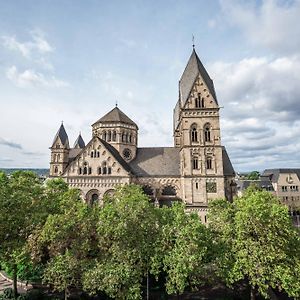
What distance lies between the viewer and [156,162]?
56.9m

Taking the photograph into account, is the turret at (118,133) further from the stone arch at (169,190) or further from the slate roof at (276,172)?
the slate roof at (276,172)

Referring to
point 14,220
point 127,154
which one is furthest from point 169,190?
point 14,220

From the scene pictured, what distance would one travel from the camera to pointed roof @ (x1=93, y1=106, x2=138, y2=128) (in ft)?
200

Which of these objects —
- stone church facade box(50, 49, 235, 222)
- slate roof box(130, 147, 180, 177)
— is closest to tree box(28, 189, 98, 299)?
stone church facade box(50, 49, 235, 222)

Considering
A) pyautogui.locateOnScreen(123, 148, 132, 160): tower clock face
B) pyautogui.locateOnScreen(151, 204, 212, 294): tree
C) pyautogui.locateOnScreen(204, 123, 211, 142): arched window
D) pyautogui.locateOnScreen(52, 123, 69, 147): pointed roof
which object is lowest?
pyautogui.locateOnScreen(151, 204, 212, 294): tree

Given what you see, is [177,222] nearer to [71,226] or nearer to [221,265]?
[221,265]

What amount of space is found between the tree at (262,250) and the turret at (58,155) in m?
53.2

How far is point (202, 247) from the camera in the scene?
20.6 meters

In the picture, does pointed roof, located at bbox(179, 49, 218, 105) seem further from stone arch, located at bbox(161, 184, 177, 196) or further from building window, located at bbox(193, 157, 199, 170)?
stone arch, located at bbox(161, 184, 177, 196)

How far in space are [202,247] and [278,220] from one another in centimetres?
627

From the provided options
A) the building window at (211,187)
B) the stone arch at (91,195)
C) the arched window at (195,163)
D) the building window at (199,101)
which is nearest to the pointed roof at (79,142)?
the stone arch at (91,195)

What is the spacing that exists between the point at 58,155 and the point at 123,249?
169ft

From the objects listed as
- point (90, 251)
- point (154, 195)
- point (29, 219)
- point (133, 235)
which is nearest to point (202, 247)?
point (133, 235)

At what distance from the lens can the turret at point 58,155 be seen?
217 ft
